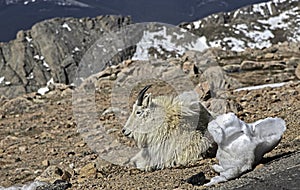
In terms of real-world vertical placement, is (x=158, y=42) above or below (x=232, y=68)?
below

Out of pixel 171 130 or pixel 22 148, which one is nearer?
pixel 171 130

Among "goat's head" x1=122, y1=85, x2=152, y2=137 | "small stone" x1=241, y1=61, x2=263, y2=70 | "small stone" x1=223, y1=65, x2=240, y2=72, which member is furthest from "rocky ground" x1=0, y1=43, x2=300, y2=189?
"goat's head" x1=122, y1=85, x2=152, y2=137

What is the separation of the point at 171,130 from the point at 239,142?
2.17 metres

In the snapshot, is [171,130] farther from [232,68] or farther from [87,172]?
[232,68]

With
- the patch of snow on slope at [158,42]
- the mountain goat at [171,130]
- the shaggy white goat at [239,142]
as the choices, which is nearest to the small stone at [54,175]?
the mountain goat at [171,130]

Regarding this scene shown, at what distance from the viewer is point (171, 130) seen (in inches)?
415

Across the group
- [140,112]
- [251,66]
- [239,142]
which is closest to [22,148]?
[140,112]

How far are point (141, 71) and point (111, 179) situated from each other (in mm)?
17516

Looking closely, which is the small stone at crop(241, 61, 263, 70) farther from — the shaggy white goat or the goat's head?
the shaggy white goat

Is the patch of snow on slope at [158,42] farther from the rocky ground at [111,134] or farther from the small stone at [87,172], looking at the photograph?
the small stone at [87,172]

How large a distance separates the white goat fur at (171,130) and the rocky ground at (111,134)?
0.30m

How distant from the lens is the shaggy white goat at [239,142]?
27.9 ft

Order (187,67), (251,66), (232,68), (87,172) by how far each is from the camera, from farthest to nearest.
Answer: (232,68)
(251,66)
(187,67)
(87,172)

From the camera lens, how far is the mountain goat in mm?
10477
